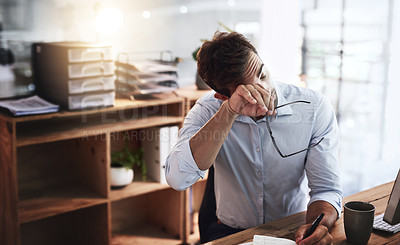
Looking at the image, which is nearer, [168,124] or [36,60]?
[36,60]

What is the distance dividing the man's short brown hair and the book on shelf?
1218 millimetres

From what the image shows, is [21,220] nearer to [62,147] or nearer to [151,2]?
[62,147]

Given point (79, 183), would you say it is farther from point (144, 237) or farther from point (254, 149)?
point (254, 149)

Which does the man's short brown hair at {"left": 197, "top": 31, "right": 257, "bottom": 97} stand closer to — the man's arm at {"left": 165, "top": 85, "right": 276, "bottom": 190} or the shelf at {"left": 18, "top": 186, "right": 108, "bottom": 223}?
the man's arm at {"left": 165, "top": 85, "right": 276, "bottom": 190}

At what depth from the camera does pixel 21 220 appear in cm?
224

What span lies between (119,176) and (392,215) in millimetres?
1676

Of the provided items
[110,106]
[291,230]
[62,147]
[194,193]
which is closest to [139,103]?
[110,106]

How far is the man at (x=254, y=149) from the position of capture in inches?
62.1

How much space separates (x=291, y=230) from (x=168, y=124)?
1566 mm

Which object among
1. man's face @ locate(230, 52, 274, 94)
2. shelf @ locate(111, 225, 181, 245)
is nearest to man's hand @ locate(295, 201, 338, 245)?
man's face @ locate(230, 52, 274, 94)

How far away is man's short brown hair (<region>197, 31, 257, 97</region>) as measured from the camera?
1.56m

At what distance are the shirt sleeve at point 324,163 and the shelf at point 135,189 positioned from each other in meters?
1.26

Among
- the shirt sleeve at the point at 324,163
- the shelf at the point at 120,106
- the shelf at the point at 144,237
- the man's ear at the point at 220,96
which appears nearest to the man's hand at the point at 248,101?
the man's ear at the point at 220,96

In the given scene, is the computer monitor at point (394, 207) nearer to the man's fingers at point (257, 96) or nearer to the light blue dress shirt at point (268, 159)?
the light blue dress shirt at point (268, 159)
